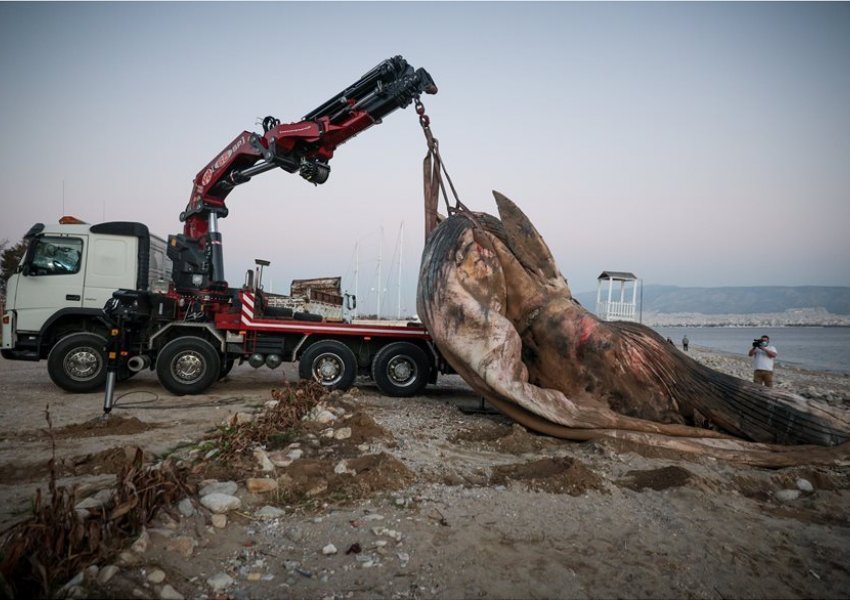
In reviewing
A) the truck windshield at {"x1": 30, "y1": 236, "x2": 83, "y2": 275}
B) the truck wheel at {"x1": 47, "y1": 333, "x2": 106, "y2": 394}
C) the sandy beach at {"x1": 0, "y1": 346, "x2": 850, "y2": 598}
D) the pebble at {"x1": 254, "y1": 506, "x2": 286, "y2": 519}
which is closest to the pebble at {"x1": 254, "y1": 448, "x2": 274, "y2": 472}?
the sandy beach at {"x1": 0, "y1": 346, "x2": 850, "y2": 598}

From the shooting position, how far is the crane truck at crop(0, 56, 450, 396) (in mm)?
8477

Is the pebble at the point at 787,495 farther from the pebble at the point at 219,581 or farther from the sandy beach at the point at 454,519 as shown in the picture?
the pebble at the point at 219,581

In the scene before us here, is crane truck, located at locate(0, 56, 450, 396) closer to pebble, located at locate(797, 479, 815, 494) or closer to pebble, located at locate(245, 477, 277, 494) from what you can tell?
pebble, located at locate(245, 477, 277, 494)

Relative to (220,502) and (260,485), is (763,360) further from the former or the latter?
(220,502)

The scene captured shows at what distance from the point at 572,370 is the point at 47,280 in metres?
8.90

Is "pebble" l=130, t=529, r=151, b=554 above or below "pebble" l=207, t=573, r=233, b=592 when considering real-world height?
above

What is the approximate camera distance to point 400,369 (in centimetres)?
883

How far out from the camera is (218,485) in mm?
3791

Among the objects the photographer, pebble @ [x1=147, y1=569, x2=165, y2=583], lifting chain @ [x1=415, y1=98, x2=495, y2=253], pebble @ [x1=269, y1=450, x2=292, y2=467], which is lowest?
pebble @ [x1=269, y1=450, x2=292, y2=467]

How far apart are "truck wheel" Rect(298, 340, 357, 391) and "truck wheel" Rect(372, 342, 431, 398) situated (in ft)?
1.45

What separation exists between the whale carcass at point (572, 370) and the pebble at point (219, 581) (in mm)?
3774

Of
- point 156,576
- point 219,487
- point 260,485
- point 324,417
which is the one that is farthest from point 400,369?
point 156,576

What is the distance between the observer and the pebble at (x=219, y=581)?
102 inches

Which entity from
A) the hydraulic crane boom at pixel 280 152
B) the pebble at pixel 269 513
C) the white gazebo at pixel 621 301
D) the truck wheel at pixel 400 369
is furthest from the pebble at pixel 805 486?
the white gazebo at pixel 621 301
